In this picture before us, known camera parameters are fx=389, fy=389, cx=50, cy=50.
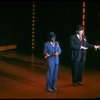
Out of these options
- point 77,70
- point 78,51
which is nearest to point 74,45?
point 78,51

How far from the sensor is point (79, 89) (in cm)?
1089

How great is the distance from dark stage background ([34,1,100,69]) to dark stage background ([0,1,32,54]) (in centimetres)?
52

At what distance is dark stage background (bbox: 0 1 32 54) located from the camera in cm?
1853

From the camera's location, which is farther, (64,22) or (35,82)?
(64,22)

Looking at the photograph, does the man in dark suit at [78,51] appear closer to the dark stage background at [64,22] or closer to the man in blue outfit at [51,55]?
the man in blue outfit at [51,55]

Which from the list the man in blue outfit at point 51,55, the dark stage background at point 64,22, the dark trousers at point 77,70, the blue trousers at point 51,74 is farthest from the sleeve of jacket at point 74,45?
the dark stage background at point 64,22

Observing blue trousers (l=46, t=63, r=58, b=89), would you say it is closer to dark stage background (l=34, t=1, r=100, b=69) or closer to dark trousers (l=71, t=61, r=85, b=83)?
dark trousers (l=71, t=61, r=85, b=83)

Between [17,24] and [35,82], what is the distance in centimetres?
765

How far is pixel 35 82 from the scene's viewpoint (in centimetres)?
1185

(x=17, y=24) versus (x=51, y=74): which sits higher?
(x=17, y=24)

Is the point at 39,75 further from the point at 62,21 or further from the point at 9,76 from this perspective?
the point at 62,21

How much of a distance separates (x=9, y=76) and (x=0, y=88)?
1.84 m

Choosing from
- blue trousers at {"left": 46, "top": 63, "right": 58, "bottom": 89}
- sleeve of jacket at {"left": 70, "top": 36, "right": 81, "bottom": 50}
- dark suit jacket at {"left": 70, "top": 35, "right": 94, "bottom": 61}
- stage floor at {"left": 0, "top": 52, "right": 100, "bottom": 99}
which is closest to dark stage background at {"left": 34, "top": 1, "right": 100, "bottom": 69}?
stage floor at {"left": 0, "top": 52, "right": 100, "bottom": 99}

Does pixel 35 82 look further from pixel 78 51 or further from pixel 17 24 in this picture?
pixel 17 24
